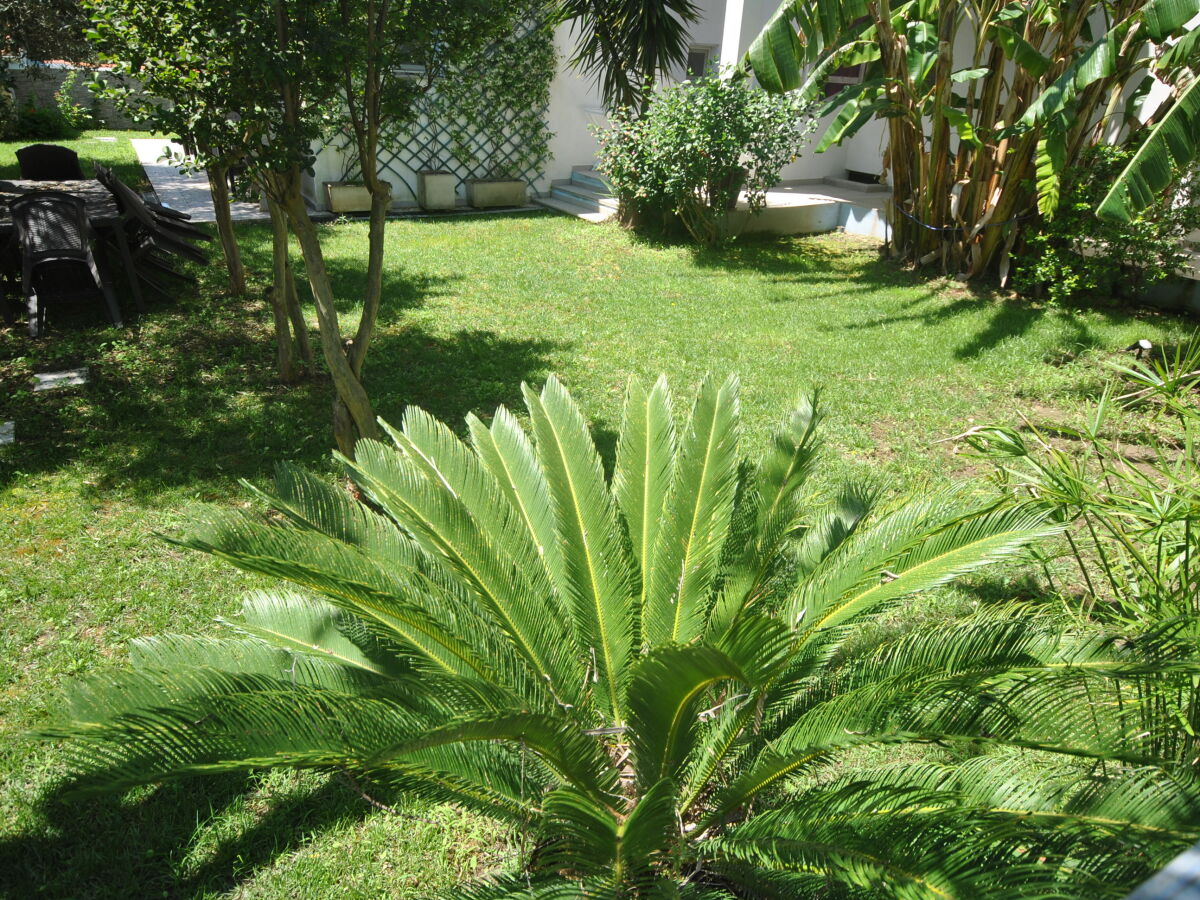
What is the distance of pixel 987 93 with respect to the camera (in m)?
9.23

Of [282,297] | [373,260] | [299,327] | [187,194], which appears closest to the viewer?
[373,260]

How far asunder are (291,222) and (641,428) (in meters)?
2.64

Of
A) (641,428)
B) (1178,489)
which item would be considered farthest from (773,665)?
(1178,489)

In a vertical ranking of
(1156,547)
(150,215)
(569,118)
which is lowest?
(1156,547)

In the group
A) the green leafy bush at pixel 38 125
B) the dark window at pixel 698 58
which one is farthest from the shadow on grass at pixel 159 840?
the green leafy bush at pixel 38 125

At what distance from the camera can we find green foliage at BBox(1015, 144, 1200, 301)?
8.36 m

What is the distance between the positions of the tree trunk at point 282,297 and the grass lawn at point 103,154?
7.36m

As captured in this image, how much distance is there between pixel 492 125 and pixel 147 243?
7.09 m

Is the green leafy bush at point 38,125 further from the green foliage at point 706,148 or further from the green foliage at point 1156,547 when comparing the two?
the green foliage at point 1156,547

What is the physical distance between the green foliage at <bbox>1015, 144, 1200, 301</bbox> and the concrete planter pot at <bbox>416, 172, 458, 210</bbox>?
887 cm

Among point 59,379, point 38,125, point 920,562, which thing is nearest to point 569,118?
point 59,379

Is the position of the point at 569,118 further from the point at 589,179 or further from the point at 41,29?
the point at 41,29

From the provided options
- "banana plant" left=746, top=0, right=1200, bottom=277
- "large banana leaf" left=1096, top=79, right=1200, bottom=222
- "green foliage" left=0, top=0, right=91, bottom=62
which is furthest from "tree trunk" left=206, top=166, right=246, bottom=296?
"large banana leaf" left=1096, top=79, right=1200, bottom=222

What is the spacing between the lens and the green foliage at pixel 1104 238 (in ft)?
27.4
